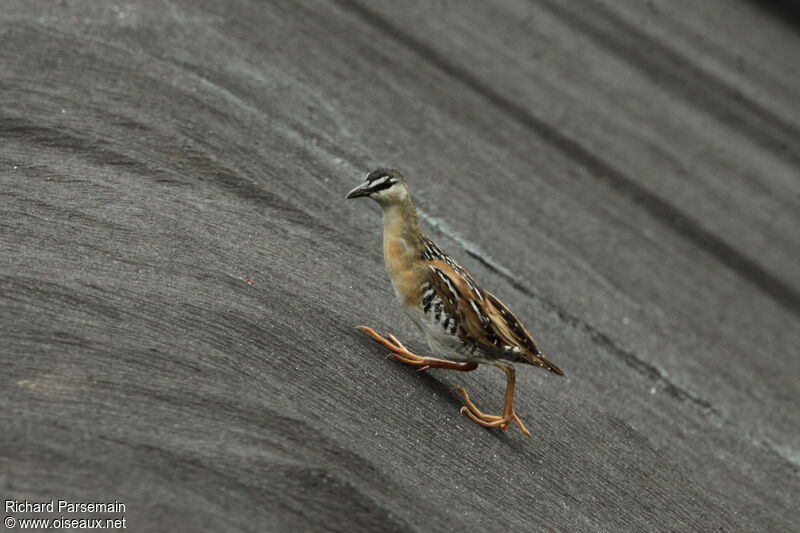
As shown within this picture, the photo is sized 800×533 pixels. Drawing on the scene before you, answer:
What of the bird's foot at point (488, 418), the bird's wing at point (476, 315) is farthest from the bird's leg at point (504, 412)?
the bird's wing at point (476, 315)

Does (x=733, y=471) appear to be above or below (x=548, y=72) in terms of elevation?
below

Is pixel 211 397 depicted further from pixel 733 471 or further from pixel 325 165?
pixel 733 471

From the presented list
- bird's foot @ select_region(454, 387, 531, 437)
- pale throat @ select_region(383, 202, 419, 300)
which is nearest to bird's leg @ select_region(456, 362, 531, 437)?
bird's foot @ select_region(454, 387, 531, 437)

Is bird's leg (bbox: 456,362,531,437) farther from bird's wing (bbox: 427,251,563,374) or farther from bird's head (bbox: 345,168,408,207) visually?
bird's head (bbox: 345,168,408,207)

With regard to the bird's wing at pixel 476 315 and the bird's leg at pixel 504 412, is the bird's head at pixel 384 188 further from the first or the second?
the bird's leg at pixel 504 412

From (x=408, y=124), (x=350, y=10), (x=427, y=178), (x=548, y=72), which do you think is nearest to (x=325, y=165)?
(x=427, y=178)

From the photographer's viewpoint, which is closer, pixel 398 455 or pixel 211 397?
pixel 211 397
